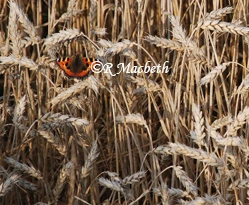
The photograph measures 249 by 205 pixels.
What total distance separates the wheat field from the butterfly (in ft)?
0.13

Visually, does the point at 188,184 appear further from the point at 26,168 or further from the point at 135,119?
the point at 26,168

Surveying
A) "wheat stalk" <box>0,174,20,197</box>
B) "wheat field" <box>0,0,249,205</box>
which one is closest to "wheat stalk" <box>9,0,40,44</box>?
"wheat field" <box>0,0,249,205</box>

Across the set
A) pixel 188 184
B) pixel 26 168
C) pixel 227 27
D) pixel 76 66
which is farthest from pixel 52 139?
pixel 227 27

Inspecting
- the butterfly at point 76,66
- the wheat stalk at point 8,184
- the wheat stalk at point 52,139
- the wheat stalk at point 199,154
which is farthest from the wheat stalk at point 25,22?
the wheat stalk at point 199,154

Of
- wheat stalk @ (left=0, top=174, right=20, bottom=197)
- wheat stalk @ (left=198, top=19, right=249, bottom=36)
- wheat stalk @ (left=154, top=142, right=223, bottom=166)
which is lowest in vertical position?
wheat stalk @ (left=0, top=174, right=20, bottom=197)

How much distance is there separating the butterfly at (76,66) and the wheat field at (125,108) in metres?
0.04

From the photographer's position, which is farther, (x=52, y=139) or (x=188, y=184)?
(x=52, y=139)

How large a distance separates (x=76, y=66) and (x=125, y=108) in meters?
0.33

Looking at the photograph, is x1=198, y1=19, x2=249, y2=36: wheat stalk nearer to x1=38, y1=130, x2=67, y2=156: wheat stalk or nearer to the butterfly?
the butterfly

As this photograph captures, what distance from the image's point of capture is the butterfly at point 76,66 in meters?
1.92

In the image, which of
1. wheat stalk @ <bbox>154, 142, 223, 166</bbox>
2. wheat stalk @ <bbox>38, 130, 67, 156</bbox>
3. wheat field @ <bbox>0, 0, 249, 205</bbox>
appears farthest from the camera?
wheat stalk @ <bbox>38, 130, 67, 156</bbox>

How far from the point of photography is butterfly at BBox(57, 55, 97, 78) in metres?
1.92

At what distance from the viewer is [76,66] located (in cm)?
196

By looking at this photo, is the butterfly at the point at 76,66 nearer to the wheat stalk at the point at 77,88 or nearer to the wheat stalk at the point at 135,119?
the wheat stalk at the point at 77,88
